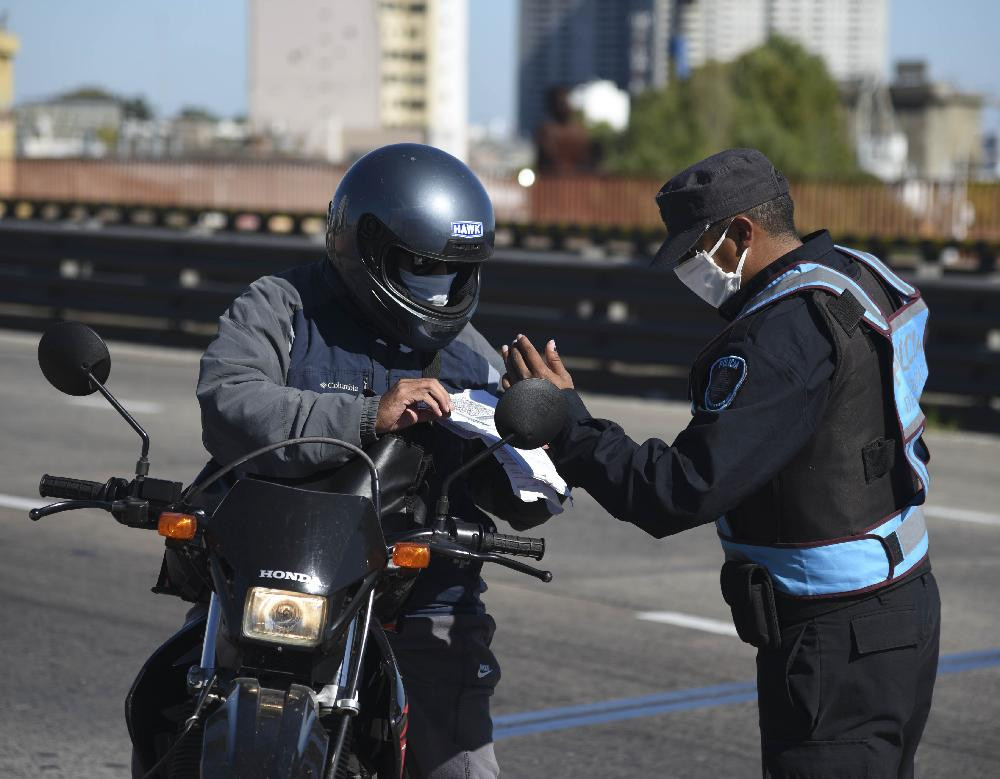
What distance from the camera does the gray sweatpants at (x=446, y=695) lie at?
364 centimetres

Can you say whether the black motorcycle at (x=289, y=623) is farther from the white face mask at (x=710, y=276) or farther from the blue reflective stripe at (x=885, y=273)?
the blue reflective stripe at (x=885, y=273)

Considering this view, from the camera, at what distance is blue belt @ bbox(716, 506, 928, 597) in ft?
11.1

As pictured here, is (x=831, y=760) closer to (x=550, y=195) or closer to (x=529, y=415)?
(x=529, y=415)

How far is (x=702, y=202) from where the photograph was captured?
3502 millimetres

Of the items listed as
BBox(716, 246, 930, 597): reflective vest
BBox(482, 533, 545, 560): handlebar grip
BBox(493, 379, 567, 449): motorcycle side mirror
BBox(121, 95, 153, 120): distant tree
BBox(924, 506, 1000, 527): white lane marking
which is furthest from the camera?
BBox(121, 95, 153, 120): distant tree

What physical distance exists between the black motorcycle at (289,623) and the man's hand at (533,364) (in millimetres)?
371

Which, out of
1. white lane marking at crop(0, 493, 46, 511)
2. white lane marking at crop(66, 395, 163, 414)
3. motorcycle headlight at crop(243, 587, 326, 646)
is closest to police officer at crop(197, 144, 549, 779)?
motorcycle headlight at crop(243, 587, 326, 646)

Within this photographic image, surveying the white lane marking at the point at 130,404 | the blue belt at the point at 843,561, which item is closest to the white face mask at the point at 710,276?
the blue belt at the point at 843,561

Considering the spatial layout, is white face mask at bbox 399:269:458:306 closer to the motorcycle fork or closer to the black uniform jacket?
the black uniform jacket

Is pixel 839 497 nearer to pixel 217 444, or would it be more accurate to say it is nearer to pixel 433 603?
pixel 433 603

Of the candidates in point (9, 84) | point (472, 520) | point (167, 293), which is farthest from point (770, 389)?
point (9, 84)

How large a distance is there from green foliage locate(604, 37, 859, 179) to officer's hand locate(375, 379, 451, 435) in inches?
3449

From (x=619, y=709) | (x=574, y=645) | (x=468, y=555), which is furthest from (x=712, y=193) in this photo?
(x=574, y=645)

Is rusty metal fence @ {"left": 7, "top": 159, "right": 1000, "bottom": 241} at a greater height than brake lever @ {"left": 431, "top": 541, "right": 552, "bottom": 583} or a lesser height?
lesser
